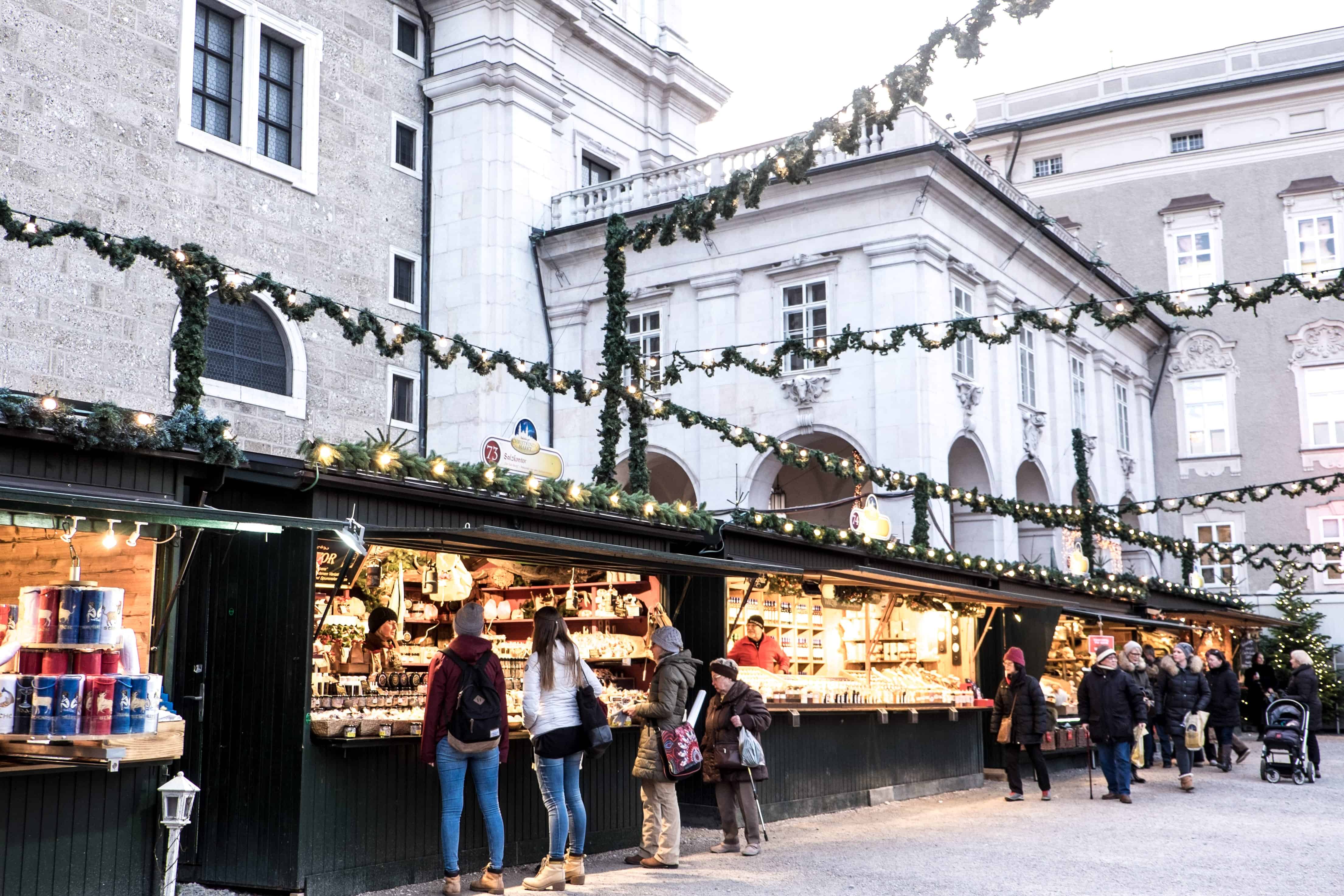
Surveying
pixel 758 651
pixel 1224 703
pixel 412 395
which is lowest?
pixel 1224 703

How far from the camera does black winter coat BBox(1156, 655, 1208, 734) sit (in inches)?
687

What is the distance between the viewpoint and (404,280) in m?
26.6

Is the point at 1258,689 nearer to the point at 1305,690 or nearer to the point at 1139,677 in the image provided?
the point at 1305,690

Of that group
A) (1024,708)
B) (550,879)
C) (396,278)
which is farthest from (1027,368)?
(550,879)

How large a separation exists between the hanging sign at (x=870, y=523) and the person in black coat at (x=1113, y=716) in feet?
9.70

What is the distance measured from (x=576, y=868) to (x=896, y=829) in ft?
13.9

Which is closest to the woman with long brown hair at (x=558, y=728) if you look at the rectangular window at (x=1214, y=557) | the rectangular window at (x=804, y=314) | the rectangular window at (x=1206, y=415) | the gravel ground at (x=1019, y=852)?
the gravel ground at (x=1019, y=852)

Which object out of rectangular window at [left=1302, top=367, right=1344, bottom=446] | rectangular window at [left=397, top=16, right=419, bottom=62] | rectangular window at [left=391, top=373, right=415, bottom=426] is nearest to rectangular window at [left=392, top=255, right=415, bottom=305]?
rectangular window at [left=391, top=373, right=415, bottom=426]

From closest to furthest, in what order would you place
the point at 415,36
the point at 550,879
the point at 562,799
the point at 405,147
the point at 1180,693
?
1. the point at 550,879
2. the point at 562,799
3. the point at 1180,693
4. the point at 405,147
5. the point at 415,36

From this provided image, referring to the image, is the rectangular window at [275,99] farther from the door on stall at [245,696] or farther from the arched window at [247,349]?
the door on stall at [245,696]

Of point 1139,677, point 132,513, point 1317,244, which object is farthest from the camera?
point 1317,244

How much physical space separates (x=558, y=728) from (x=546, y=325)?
2041 cm

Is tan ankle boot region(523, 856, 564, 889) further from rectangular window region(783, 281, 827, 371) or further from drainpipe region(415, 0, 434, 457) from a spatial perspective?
drainpipe region(415, 0, 434, 457)

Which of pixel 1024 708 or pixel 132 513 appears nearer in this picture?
pixel 132 513
